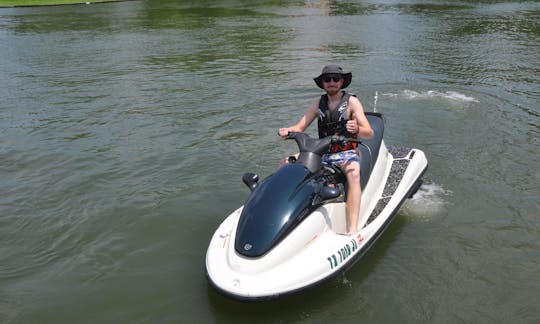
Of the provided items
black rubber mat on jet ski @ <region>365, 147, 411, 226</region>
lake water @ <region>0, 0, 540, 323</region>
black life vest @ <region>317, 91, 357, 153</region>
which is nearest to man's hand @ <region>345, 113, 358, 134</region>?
black life vest @ <region>317, 91, 357, 153</region>

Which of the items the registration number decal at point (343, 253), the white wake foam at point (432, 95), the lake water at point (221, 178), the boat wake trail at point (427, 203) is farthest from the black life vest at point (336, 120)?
the white wake foam at point (432, 95)

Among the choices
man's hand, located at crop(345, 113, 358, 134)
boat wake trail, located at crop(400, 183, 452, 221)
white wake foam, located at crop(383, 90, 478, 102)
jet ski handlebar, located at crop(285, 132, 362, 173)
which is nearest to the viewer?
jet ski handlebar, located at crop(285, 132, 362, 173)

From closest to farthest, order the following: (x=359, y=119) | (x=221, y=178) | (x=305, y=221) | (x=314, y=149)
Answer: (x=305, y=221) → (x=314, y=149) → (x=359, y=119) → (x=221, y=178)

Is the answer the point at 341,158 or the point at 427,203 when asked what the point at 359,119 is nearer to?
the point at 341,158

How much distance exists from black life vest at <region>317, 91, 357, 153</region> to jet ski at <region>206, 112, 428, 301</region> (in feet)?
0.81

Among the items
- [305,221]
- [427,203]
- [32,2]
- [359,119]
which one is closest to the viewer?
[305,221]

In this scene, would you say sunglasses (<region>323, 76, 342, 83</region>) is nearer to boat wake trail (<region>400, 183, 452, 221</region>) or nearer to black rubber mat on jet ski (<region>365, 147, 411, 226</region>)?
black rubber mat on jet ski (<region>365, 147, 411, 226</region>)

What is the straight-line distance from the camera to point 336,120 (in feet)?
17.9

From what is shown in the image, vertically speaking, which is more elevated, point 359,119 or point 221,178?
point 359,119

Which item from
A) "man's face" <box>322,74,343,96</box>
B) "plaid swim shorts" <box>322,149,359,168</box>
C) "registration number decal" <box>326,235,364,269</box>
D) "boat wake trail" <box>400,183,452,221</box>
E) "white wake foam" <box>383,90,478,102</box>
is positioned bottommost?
"white wake foam" <box>383,90,478,102</box>

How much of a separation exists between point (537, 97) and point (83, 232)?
37.6 ft

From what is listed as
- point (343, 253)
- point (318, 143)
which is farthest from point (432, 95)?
point (343, 253)

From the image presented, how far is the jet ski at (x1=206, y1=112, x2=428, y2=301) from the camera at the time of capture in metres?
4.18

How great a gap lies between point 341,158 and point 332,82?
0.88m
